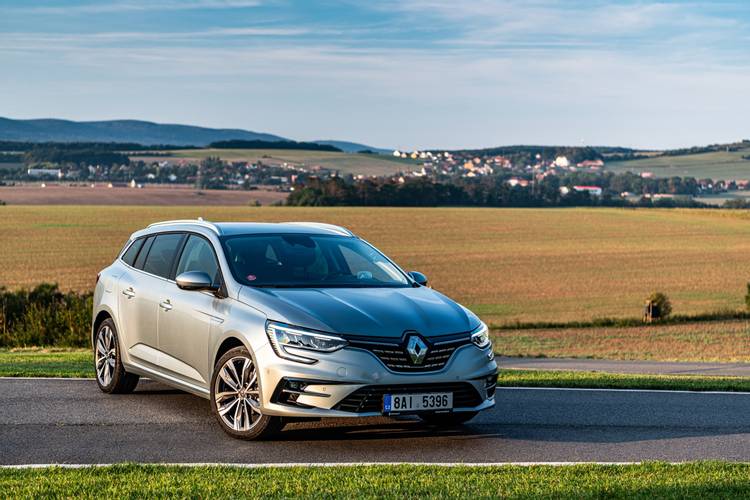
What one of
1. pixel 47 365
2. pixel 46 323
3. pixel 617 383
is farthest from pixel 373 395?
pixel 46 323

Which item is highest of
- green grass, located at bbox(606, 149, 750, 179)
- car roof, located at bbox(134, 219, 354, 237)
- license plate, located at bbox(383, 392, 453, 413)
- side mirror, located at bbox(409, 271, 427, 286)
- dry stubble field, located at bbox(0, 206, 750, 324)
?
green grass, located at bbox(606, 149, 750, 179)

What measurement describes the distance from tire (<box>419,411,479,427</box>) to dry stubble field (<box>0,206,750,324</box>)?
117 ft

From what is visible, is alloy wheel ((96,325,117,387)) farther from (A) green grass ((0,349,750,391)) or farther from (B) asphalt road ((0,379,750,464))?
(A) green grass ((0,349,750,391))

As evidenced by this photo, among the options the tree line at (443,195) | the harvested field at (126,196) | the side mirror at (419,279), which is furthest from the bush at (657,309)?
the tree line at (443,195)

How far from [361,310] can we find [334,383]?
66 centimetres

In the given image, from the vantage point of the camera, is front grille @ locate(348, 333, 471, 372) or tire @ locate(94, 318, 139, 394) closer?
front grille @ locate(348, 333, 471, 372)

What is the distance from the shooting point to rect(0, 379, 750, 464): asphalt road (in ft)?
27.7

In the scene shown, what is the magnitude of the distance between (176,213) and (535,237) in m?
31.0

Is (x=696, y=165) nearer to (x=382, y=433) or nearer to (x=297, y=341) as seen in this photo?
(x=382, y=433)

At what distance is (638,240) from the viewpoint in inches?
3681

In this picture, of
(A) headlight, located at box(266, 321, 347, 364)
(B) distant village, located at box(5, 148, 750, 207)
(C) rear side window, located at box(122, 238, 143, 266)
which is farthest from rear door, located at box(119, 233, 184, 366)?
(B) distant village, located at box(5, 148, 750, 207)

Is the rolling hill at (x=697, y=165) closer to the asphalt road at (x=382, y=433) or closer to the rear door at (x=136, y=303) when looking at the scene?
the asphalt road at (x=382, y=433)

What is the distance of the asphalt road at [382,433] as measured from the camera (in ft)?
27.7

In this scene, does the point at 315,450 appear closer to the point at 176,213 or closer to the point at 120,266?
the point at 120,266
